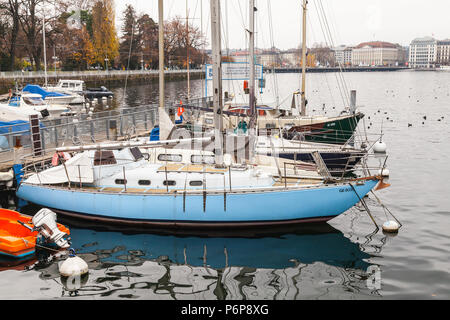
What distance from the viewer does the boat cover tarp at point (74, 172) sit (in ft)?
56.1

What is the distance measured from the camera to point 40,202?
58.3 feet

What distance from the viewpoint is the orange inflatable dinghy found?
46.8ft

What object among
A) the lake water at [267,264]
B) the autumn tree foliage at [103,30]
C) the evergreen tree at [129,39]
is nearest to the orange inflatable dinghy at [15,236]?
the lake water at [267,264]

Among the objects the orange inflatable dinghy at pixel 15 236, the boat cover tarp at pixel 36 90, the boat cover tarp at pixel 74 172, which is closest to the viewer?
the orange inflatable dinghy at pixel 15 236

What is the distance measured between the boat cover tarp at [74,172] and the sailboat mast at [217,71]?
492 centimetres

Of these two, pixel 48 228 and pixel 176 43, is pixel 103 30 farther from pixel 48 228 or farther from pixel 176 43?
pixel 48 228

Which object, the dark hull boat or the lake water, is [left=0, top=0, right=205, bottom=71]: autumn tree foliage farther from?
the lake water

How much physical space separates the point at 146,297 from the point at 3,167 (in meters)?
11.9

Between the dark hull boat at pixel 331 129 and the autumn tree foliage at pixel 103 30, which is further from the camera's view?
the autumn tree foliage at pixel 103 30

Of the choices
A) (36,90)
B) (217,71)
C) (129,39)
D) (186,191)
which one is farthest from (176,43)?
(186,191)

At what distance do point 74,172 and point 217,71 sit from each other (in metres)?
6.66

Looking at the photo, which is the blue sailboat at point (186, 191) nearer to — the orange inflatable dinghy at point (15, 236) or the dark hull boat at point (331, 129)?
the orange inflatable dinghy at point (15, 236)

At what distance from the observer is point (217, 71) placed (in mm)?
16406
